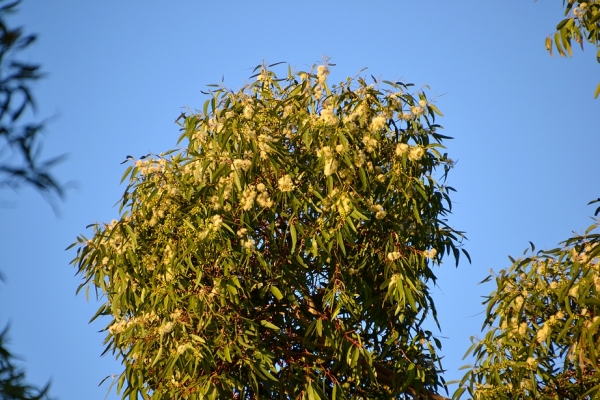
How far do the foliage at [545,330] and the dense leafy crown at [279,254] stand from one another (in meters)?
0.31

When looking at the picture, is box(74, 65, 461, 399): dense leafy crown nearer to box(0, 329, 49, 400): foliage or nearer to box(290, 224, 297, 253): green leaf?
box(290, 224, 297, 253): green leaf

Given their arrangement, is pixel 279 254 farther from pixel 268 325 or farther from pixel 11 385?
pixel 11 385

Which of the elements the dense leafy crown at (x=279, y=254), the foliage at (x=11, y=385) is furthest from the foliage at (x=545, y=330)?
the foliage at (x=11, y=385)

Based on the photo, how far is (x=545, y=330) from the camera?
408 cm

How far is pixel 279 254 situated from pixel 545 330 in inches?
48.2

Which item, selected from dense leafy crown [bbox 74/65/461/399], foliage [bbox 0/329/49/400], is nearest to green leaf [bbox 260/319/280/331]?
dense leafy crown [bbox 74/65/461/399]

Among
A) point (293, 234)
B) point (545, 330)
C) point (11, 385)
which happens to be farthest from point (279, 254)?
point (11, 385)

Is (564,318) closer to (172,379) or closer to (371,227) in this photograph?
(371,227)

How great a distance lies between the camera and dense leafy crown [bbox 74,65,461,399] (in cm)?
387

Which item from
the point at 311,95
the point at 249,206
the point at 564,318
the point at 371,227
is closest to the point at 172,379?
the point at 249,206

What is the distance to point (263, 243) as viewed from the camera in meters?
4.13

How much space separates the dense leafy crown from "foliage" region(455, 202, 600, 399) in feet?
1.01

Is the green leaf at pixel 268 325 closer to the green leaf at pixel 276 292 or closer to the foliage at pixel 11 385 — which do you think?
the green leaf at pixel 276 292

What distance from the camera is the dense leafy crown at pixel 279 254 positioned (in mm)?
3869
